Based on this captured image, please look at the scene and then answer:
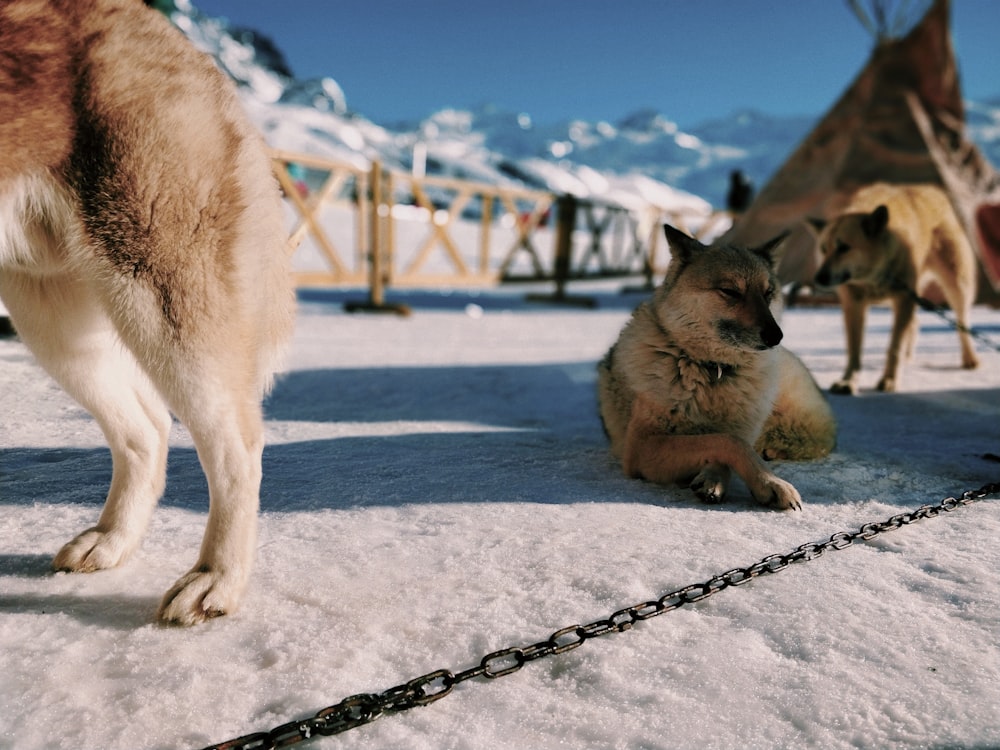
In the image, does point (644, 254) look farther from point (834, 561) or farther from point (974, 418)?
point (834, 561)

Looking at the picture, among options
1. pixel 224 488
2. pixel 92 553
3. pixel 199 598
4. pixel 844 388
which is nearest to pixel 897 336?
pixel 844 388

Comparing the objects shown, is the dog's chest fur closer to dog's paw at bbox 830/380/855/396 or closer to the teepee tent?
dog's paw at bbox 830/380/855/396

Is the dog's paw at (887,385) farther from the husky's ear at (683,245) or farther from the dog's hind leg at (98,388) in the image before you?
the dog's hind leg at (98,388)

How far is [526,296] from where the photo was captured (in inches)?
433

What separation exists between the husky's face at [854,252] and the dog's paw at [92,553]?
14.4 feet

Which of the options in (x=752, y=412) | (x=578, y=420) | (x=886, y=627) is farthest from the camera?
(x=578, y=420)

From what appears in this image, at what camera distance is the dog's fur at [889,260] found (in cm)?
462

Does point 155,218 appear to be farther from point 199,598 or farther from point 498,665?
point 498,665

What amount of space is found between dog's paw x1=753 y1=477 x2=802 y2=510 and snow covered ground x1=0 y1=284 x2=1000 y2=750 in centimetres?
5

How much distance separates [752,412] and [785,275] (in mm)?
7724

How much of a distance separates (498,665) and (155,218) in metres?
1.15

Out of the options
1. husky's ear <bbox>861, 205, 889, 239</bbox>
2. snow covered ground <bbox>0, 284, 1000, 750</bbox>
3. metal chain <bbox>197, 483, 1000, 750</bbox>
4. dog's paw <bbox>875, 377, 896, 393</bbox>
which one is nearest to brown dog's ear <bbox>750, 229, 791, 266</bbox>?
snow covered ground <bbox>0, 284, 1000, 750</bbox>

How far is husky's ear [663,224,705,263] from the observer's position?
8.87 ft

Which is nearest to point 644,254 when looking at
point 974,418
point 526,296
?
point 526,296
